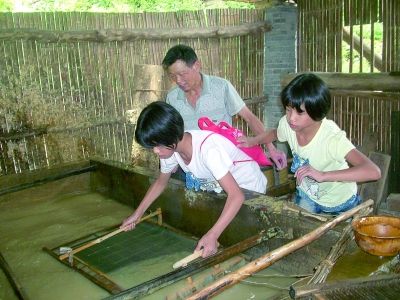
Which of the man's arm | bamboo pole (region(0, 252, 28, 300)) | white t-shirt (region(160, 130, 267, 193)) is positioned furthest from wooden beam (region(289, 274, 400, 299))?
bamboo pole (region(0, 252, 28, 300))

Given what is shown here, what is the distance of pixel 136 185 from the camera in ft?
13.1

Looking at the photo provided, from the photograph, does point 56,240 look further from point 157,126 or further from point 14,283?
point 157,126

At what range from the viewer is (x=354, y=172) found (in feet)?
7.14

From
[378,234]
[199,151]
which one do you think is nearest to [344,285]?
[378,234]

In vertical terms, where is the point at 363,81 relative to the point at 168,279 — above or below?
above

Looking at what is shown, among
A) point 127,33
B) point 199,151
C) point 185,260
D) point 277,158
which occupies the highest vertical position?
point 127,33

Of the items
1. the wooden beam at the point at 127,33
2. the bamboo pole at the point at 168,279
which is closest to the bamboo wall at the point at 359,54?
the wooden beam at the point at 127,33

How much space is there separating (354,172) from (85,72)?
15.8ft

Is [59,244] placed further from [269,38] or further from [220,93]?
[269,38]

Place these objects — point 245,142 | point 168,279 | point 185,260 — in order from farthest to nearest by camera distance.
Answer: point 245,142
point 185,260
point 168,279

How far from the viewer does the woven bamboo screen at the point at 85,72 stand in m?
5.39

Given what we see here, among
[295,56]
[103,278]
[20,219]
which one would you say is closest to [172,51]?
[103,278]

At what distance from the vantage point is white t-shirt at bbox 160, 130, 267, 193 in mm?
2373

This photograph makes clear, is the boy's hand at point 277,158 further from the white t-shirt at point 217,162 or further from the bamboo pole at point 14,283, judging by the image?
the bamboo pole at point 14,283
